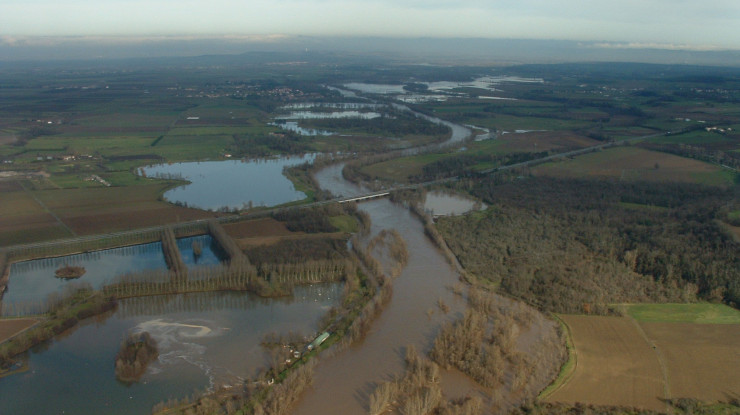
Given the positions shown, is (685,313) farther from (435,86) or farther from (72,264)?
(435,86)

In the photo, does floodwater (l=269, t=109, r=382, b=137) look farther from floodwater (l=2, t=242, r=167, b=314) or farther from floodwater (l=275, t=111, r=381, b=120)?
floodwater (l=2, t=242, r=167, b=314)

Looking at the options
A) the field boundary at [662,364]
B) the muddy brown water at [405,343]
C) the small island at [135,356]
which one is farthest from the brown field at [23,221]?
the field boundary at [662,364]

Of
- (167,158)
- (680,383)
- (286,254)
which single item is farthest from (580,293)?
(167,158)

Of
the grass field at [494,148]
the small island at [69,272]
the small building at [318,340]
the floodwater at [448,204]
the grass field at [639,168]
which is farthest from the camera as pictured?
the grass field at [494,148]

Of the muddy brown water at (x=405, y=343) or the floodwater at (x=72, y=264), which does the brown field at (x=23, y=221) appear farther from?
the muddy brown water at (x=405, y=343)

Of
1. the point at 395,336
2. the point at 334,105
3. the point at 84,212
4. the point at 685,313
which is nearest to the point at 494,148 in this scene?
the point at 685,313

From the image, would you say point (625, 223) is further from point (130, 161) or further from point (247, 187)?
point (130, 161)

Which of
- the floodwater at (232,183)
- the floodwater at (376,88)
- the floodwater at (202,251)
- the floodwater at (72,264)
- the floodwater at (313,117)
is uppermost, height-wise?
the floodwater at (376,88)

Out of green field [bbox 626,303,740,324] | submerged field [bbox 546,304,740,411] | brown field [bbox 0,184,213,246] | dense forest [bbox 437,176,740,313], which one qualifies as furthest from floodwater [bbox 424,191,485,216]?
submerged field [bbox 546,304,740,411]
